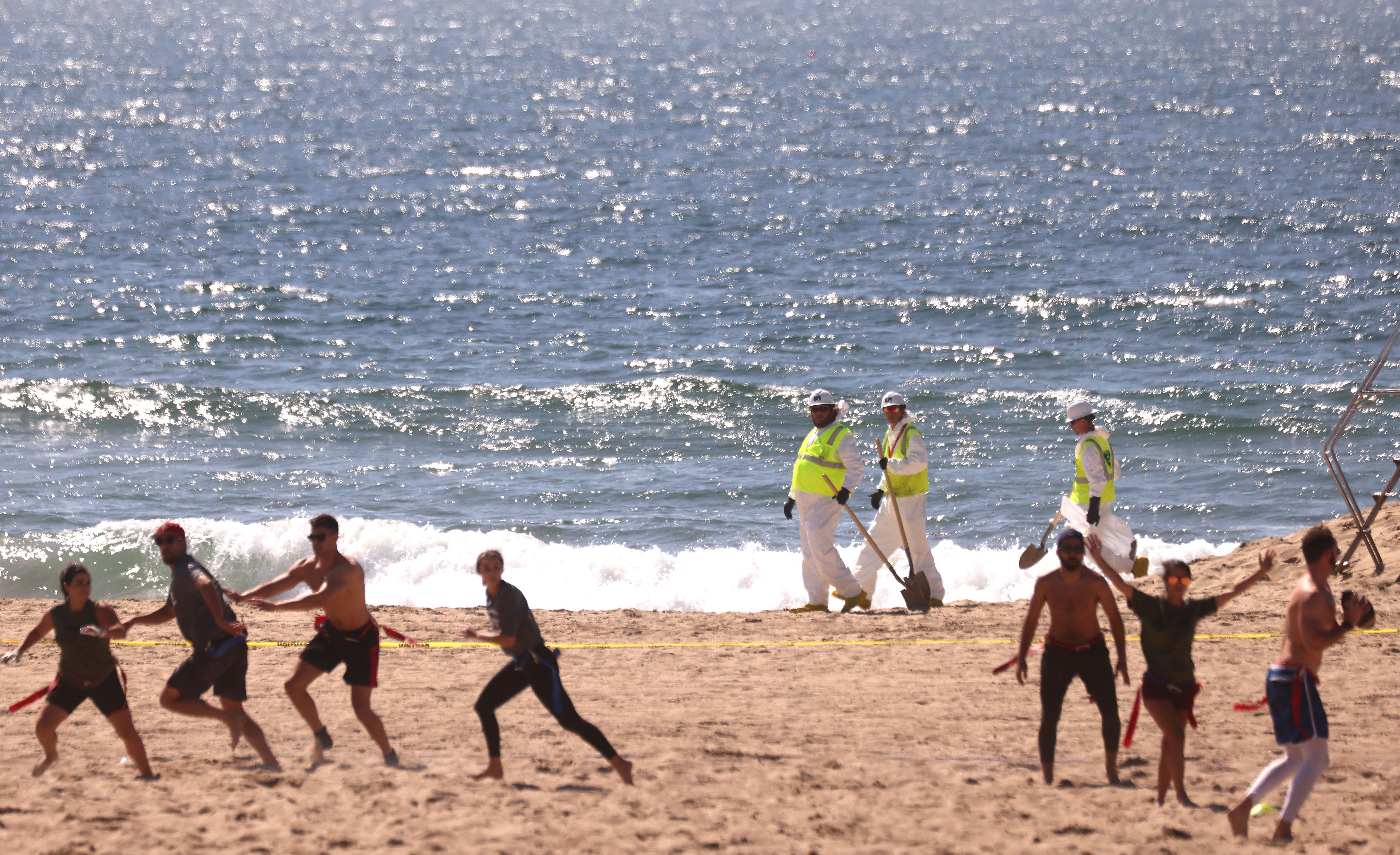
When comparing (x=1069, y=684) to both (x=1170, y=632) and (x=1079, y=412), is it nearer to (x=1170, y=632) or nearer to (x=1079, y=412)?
(x=1170, y=632)

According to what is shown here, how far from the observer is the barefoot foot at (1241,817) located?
6.45 meters

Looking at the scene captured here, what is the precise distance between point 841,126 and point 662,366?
3575cm

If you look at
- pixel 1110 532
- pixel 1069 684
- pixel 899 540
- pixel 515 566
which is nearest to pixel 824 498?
pixel 899 540

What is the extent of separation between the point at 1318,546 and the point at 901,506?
588 centimetres

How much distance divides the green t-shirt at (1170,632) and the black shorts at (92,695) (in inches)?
217

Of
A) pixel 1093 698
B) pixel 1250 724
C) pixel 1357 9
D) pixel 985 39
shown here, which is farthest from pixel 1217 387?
pixel 1357 9

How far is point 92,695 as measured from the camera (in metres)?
7.21

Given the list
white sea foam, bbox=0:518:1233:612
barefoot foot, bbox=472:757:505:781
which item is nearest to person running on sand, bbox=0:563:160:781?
barefoot foot, bbox=472:757:505:781

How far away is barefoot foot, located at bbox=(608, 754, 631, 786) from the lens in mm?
7164

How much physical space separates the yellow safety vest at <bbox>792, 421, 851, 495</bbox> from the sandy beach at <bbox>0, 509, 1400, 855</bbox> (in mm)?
1240

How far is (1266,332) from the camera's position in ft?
82.2

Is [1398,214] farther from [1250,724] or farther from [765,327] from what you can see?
[1250,724]

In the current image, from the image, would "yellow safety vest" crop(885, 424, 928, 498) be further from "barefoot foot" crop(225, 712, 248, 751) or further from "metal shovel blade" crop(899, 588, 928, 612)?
"barefoot foot" crop(225, 712, 248, 751)

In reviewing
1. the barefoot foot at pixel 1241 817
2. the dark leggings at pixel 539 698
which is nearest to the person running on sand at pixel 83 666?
the dark leggings at pixel 539 698
